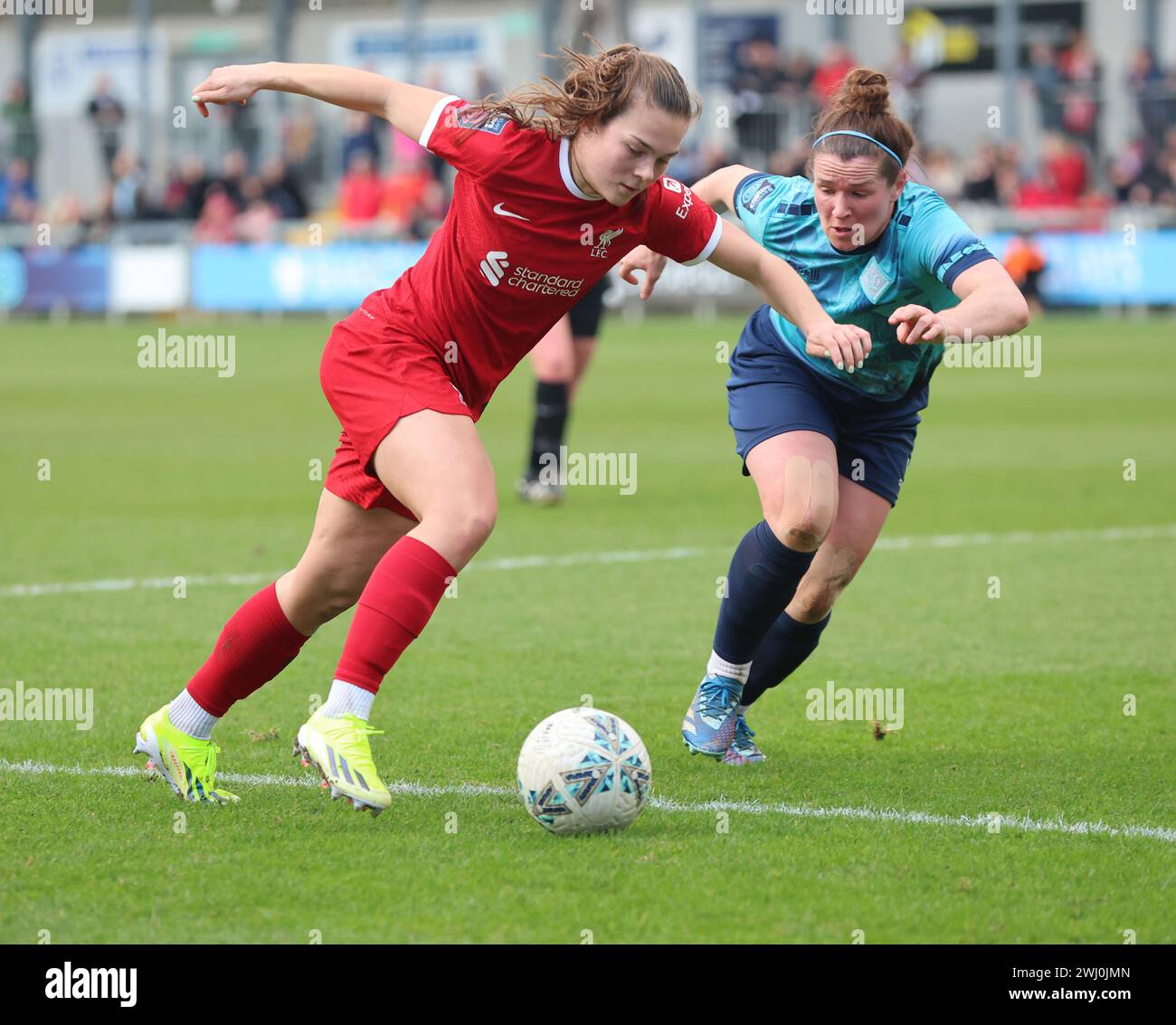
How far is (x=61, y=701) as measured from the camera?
5.94 metres

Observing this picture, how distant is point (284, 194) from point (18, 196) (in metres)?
5.88

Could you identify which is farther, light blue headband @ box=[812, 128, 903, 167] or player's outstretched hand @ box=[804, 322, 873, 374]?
light blue headband @ box=[812, 128, 903, 167]

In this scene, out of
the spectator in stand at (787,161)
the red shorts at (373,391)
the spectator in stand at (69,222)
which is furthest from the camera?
the spectator in stand at (69,222)

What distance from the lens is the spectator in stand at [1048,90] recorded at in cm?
2738

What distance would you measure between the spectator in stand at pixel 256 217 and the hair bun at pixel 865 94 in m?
22.3

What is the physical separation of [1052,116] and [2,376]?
53.5ft

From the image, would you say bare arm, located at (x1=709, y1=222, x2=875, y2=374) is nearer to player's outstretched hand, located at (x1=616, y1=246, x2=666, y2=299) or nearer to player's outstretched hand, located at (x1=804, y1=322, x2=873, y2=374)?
player's outstretched hand, located at (x1=804, y1=322, x2=873, y2=374)

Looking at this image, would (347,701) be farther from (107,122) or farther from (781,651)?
(107,122)

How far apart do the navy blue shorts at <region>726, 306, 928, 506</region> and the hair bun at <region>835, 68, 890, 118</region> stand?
687 millimetres

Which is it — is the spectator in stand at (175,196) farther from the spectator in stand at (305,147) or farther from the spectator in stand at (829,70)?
the spectator in stand at (829,70)

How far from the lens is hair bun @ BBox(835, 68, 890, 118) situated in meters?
5.20

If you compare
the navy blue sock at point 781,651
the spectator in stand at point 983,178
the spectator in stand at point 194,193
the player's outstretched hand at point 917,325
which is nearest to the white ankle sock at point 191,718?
the navy blue sock at point 781,651

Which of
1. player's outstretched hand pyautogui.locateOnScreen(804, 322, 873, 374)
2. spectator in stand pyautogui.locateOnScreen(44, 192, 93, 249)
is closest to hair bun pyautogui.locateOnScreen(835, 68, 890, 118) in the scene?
player's outstretched hand pyautogui.locateOnScreen(804, 322, 873, 374)
